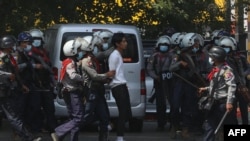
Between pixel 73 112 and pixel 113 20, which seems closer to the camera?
pixel 73 112

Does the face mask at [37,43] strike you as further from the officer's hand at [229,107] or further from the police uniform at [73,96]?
the officer's hand at [229,107]

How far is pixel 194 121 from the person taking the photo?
1476cm

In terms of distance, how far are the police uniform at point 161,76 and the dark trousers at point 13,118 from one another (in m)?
3.79

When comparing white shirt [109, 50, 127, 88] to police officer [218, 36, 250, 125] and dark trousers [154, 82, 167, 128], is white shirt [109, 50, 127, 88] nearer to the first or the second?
police officer [218, 36, 250, 125]

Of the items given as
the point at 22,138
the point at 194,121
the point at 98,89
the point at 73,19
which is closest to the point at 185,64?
the point at 194,121

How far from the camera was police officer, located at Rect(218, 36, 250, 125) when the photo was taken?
13619mm

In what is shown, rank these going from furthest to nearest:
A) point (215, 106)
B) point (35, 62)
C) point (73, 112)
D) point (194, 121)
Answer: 1. point (194, 121)
2. point (35, 62)
3. point (73, 112)
4. point (215, 106)

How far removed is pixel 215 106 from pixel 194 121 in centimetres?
369

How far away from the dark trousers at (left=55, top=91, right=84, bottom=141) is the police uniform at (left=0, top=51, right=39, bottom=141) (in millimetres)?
687

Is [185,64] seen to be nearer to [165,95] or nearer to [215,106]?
[165,95]

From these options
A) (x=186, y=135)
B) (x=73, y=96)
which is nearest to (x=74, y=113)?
(x=73, y=96)

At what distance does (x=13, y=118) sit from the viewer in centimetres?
1226

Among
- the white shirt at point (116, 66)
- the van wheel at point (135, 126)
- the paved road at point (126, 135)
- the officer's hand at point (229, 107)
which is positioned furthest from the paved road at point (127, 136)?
the officer's hand at point (229, 107)

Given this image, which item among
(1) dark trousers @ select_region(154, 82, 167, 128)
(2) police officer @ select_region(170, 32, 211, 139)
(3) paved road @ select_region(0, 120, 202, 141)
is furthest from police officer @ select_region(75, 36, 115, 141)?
(1) dark trousers @ select_region(154, 82, 167, 128)
